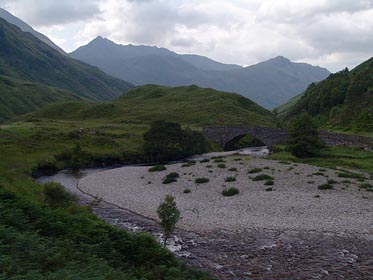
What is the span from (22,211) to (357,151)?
59.0 meters

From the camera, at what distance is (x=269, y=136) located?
99625mm

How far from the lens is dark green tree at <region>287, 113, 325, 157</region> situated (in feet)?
230

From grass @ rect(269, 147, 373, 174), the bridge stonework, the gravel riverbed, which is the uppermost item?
the bridge stonework

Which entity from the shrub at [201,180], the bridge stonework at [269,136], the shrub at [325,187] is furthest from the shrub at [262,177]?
the bridge stonework at [269,136]

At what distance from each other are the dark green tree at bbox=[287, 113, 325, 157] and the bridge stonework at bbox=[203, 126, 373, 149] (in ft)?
14.4

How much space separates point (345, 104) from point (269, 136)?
85.6 feet

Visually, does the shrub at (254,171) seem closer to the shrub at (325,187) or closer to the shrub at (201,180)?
the shrub at (201,180)

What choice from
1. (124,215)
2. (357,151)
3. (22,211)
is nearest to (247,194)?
(124,215)

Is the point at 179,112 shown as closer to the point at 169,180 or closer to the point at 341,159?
the point at 341,159

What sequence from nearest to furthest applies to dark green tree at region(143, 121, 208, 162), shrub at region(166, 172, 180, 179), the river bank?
1. the river bank
2. shrub at region(166, 172, 180, 179)
3. dark green tree at region(143, 121, 208, 162)

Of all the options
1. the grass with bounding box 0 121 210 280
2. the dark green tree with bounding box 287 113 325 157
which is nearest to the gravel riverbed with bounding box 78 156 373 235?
the dark green tree with bounding box 287 113 325 157

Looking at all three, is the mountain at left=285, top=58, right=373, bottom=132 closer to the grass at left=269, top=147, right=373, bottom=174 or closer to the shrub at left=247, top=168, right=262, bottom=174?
the grass at left=269, top=147, right=373, bottom=174

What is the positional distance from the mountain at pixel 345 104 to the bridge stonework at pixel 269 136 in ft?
46.9

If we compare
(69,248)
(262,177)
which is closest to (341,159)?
(262,177)
